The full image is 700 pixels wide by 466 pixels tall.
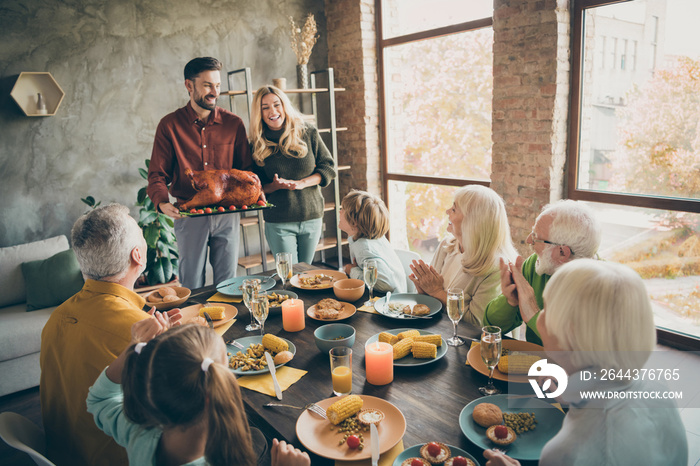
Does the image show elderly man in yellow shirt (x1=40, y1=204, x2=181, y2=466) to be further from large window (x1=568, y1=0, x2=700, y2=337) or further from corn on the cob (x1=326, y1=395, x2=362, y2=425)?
large window (x1=568, y1=0, x2=700, y2=337)

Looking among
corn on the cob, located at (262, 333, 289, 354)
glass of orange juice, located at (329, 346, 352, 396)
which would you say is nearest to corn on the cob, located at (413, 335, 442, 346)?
glass of orange juice, located at (329, 346, 352, 396)

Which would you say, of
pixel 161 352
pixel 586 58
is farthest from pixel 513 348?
pixel 586 58

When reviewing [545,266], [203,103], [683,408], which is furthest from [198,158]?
[683,408]

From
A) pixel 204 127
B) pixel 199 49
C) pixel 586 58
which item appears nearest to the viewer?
pixel 204 127

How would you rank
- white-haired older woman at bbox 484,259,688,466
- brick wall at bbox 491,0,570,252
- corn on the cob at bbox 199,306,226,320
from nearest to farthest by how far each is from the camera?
white-haired older woman at bbox 484,259,688,466 < corn on the cob at bbox 199,306,226,320 < brick wall at bbox 491,0,570,252

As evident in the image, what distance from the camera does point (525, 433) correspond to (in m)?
1.26

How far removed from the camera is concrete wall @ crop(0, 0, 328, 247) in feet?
12.1

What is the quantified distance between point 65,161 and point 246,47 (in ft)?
6.18

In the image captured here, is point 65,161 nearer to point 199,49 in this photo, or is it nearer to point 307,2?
point 199,49

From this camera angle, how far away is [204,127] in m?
3.13

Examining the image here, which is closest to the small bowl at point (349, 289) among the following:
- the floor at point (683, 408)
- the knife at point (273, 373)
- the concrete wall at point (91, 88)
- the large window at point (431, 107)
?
the knife at point (273, 373)

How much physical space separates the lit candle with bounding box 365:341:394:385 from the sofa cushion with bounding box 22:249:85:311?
270 cm

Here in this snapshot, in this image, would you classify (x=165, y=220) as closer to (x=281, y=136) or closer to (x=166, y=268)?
(x=166, y=268)

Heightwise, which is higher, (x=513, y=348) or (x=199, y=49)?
(x=199, y=49)
